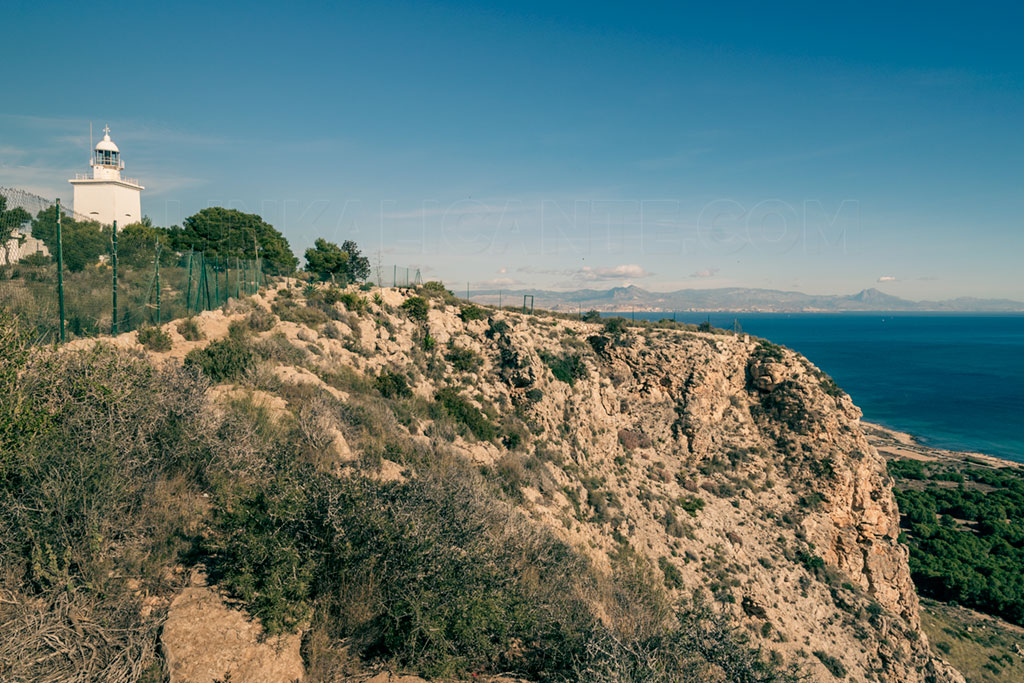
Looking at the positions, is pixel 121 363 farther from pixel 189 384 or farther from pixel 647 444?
pixel 647 444

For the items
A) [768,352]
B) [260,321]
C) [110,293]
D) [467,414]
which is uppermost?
[110,293]

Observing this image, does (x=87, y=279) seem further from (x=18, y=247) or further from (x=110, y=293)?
(x=18, y=247)

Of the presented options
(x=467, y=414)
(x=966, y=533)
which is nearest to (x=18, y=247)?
(x=467, y=414)

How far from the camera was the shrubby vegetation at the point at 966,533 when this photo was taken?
30297 millimetres

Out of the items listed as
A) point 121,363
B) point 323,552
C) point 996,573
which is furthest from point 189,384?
point 996,573

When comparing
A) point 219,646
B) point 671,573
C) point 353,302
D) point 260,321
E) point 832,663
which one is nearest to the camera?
point 219,646

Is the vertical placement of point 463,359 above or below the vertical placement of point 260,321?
below

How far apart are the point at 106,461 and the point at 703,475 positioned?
27835 mm

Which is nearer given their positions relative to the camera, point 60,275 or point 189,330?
point 60,275

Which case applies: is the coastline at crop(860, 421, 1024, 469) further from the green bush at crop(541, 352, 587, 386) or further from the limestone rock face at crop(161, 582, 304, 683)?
the limestone rock face at crop(161, 582, 304, 683)

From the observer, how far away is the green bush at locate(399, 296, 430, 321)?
87.4 feet

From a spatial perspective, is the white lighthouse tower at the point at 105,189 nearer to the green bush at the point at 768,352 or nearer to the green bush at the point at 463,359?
the green bush at the point at 463,359

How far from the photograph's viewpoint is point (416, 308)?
2675cm

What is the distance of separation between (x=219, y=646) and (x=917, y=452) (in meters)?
75.0
